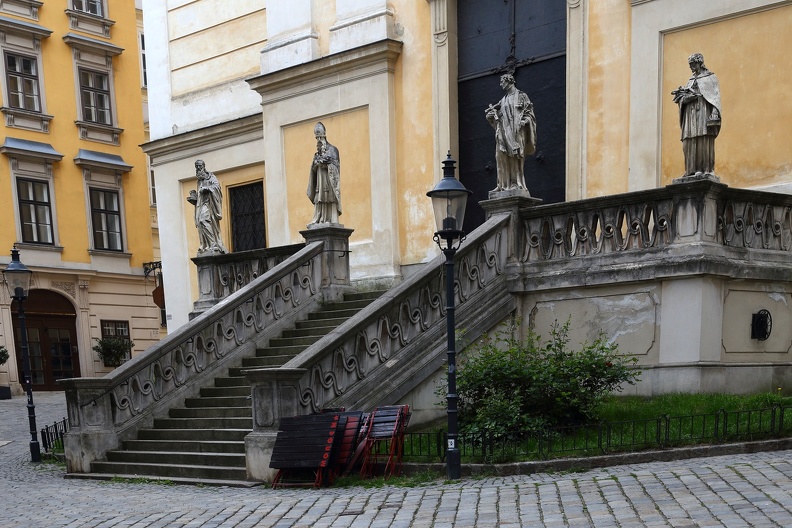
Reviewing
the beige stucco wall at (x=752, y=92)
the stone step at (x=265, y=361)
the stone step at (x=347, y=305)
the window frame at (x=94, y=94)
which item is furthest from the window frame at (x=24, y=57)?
the beige stucco wall at (x=752, y=92)

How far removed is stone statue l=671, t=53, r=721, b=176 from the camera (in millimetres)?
11562

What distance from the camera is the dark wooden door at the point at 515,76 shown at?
1664 centimetres

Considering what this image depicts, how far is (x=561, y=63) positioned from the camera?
1661 centimetres

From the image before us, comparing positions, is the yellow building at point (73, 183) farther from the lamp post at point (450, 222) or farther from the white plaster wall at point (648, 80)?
the lamp post at point (450, 222)

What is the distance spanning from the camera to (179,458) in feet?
40.6

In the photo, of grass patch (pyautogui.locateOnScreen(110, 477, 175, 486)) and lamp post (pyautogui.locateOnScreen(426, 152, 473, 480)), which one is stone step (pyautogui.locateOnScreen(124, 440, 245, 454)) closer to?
grass patch (pyautogui.locateOnScreen(110, 477, 175, 486))

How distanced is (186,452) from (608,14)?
10046 mm

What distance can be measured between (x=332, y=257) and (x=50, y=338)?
19315 mm

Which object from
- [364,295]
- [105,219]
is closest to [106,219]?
[105,219]

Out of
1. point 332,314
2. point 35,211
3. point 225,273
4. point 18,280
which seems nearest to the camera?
point 332,314

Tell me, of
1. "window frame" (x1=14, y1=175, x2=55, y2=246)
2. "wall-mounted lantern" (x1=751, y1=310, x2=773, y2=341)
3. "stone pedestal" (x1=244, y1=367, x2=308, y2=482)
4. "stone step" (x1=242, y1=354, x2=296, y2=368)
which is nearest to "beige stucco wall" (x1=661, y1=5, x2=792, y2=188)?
"wall-mounted lantern" (x1=751, y1=310, x2=773, y2=341)

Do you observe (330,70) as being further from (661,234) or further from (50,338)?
(50,338)

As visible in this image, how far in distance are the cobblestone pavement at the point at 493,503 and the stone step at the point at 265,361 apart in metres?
3.18

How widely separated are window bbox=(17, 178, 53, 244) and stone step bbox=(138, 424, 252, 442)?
1990 cm
